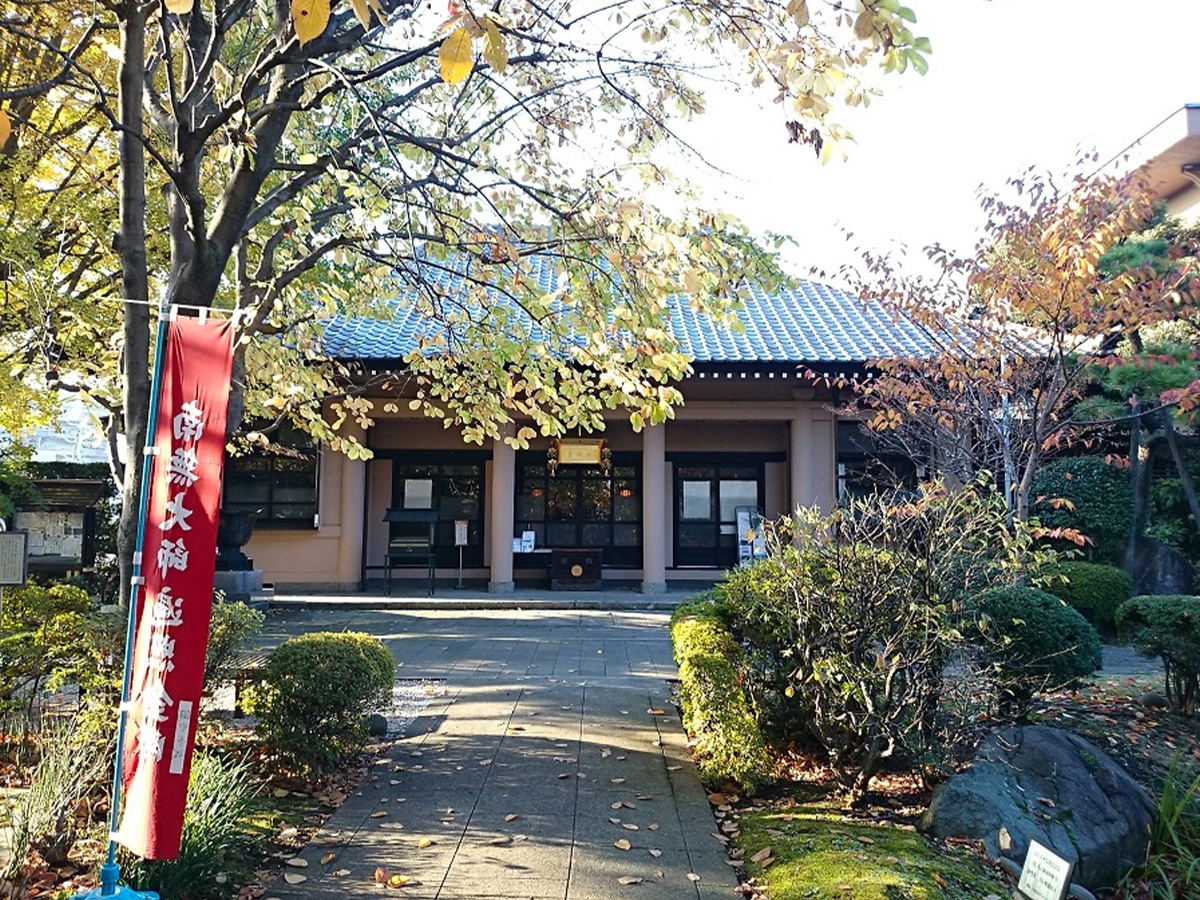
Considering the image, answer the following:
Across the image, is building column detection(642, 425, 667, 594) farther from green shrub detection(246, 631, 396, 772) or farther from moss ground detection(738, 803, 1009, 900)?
moss ground detection(738, 803, 1009, 900)

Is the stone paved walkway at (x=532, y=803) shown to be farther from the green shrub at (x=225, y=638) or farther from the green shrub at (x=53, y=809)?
the green shrub at (x=225, y=638)

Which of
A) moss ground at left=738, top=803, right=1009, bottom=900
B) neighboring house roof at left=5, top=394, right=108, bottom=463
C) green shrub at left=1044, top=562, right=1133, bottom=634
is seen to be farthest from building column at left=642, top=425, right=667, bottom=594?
neighboring house roof at left=5, top=394, right=108, bottom=463

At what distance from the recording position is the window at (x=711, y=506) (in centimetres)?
1858

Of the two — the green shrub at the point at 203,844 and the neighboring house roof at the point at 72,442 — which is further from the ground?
the neighboring house roof at the point at 72,442

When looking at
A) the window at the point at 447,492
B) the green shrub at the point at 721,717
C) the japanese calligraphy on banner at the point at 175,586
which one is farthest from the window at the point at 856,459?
the japanese calligraphy on banner at the point at 175,586

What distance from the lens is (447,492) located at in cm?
1866

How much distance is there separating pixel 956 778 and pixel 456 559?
47.7 ft

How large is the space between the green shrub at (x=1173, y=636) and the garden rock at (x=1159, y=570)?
7.28m

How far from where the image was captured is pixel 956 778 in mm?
4645

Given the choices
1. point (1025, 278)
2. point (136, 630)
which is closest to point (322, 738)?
point (136, 630)

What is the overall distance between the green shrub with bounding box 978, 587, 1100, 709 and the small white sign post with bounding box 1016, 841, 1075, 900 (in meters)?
2.75

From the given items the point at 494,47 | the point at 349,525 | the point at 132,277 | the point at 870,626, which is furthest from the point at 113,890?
the point at 349,525

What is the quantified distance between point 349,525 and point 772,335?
30.0 feet

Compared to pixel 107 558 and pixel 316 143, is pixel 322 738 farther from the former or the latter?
pixel 107 558
